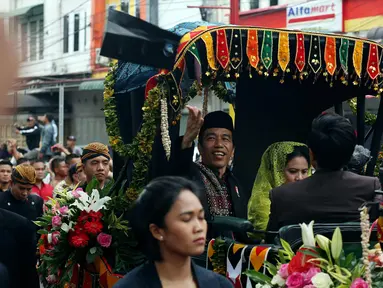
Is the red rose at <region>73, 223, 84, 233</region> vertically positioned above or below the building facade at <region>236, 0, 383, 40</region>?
below

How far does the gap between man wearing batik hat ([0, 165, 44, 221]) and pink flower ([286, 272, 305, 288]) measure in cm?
608

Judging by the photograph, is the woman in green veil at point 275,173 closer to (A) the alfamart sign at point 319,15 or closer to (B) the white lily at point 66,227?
(B) the white lily at point 66,227

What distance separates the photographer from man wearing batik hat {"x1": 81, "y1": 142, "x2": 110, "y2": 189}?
8.11 metres

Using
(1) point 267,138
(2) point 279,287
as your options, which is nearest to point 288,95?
(1) point 267,138

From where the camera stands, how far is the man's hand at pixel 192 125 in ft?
18.0

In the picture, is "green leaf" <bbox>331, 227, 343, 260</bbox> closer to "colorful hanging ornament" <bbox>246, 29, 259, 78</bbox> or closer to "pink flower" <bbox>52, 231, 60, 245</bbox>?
"colorful hanging ornament" <bbox>246, 29, 259, 78</bbox>

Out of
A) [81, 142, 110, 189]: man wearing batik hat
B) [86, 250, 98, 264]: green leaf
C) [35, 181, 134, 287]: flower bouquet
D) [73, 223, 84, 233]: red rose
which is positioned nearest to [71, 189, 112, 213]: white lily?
[35, 181, 134, 287]: flower bouquet

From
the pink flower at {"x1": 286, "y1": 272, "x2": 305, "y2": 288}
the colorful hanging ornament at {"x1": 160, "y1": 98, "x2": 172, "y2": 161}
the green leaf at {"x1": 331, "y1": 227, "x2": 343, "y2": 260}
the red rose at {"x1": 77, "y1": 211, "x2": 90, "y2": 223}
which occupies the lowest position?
the red rose at {"x1": 77, "y1": 211, "x2": 90, "y2": 223}

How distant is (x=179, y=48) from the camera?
17.5 ft

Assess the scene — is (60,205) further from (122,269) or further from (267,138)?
(267,138)

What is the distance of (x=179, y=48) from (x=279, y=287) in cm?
235

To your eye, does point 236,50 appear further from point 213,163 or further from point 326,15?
point 326,15

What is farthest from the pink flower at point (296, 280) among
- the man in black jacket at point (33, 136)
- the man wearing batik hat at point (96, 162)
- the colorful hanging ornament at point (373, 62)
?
the man in black jacket at point (33, 136)

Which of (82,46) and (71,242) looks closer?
(71,242)
